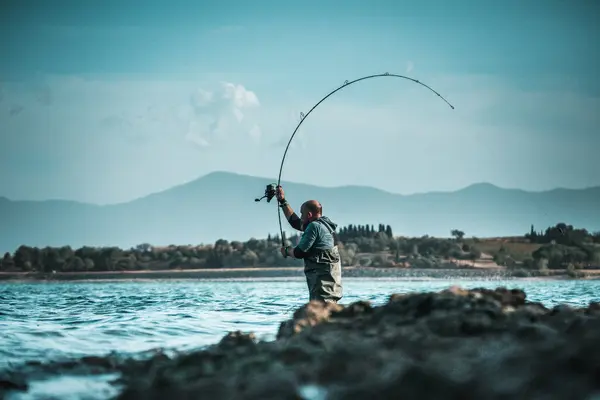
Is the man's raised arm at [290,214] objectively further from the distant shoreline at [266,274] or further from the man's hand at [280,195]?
the distant shoreline at [266,274]

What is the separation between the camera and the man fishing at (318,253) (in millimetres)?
12141

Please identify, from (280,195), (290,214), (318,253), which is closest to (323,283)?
(318,253)

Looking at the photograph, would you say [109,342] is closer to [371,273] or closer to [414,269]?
[371,273]

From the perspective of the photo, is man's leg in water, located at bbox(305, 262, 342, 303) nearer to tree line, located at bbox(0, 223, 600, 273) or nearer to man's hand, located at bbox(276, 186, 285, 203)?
man's hand, located at bbox(276, 186, 285, 203)

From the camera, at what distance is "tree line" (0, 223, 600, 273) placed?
8581 centimetres

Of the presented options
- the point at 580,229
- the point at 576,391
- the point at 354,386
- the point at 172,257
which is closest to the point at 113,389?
the point at 354,386

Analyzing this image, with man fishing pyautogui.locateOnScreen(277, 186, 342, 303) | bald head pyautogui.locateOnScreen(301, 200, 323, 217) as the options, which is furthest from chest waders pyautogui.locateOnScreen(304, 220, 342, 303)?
bald head pyautogui.locateOnScreen(301, 200, 323, 217)

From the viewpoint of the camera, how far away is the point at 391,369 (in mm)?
6770

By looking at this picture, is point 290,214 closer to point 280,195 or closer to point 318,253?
point 280,195

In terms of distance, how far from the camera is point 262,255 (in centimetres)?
9706

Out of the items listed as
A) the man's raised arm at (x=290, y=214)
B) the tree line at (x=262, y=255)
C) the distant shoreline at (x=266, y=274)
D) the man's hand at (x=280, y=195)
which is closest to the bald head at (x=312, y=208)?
the man's raised arm at (x=290, y=214)

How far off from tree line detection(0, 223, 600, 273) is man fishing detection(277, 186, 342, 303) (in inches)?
2658

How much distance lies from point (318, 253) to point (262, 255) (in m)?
85.0

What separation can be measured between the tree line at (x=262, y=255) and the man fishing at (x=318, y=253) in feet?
222
